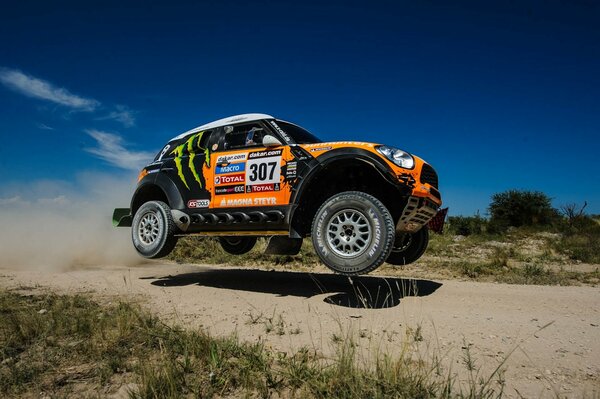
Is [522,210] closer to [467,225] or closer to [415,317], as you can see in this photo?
[467,225]

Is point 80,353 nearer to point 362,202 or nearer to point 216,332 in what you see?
point 216,332

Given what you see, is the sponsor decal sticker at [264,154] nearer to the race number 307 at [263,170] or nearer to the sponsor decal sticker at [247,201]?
the race number 307 at [263,170]

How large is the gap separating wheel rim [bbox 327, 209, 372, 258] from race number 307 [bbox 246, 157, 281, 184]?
119 centimetres

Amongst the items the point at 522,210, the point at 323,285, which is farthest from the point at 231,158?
the point at 522,210

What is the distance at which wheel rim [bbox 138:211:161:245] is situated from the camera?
20.7ft

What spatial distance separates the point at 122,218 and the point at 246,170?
3.19 m

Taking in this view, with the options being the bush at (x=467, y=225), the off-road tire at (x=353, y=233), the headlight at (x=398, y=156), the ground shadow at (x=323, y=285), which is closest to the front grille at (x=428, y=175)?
the headlight at (x=398, y=156)

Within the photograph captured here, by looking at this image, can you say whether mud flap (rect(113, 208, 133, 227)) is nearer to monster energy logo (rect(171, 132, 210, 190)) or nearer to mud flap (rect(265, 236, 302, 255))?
monster energy logo (rect(171, 132, 210, 190))

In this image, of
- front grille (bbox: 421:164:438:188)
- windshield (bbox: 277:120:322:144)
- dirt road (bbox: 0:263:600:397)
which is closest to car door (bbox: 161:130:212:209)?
windshield (bbox: 277:120:322:144)

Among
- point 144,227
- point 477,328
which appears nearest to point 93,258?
point 144,227

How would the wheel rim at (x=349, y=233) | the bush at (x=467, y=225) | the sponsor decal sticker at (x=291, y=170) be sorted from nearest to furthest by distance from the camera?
the wheel rim at (x=349, y=233)
the sponsor decal sticker at (x=291, y=170)
the bush at (x=467, y=225)

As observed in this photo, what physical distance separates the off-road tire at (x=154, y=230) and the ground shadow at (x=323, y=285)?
0.61m

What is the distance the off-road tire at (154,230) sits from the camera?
6.14 meters

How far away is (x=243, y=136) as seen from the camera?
597 cm
